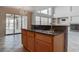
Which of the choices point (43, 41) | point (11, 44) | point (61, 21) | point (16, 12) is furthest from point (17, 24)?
point (61, 21)

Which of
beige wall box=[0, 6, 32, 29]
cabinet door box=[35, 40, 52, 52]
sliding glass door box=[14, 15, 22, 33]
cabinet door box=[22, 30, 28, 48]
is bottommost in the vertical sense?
cabinet door box=[35, 40, 52, 52]

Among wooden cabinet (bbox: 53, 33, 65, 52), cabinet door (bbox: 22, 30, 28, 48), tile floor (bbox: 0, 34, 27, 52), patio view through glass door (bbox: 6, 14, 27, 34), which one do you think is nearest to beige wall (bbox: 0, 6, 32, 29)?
patio view through glass door (bbox: 6, 14, 27, 34)

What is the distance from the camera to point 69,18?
80.6 inches

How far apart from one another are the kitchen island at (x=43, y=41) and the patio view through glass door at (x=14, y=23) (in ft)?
0.47

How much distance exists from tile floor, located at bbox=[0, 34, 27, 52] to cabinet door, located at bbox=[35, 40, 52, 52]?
365 mm

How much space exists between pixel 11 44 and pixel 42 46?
70 centimetres

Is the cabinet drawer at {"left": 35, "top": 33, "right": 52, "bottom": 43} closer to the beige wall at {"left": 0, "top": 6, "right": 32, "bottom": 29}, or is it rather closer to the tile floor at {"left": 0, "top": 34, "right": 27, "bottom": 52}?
the beige wall at {"left": 0, "top": 6, "right": 32, "bottom": 29}

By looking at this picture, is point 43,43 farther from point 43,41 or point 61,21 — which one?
point 61,21

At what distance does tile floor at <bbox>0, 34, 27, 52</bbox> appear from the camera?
1944 mm

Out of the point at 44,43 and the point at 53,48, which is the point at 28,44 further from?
the point at 53,48

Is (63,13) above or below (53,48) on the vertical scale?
above

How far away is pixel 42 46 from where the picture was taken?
2076 millimetres
